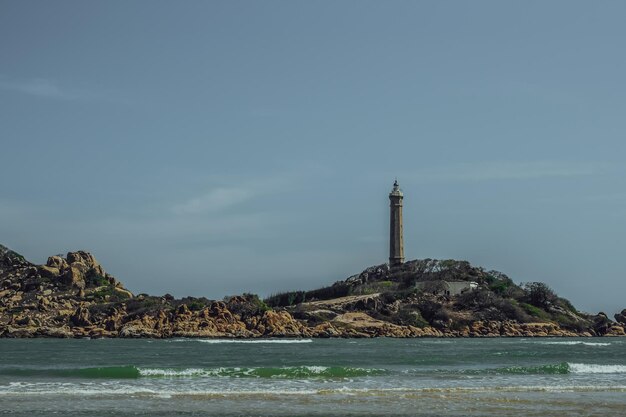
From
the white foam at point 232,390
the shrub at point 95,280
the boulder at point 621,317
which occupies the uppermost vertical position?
the shrub at point 95,280

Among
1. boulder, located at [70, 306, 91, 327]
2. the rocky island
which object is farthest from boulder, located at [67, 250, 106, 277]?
boulder, located at [70, 306, 91, 327]

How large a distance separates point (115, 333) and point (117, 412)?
66583 millimetres

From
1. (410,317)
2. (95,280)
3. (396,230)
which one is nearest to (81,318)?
(95,280)

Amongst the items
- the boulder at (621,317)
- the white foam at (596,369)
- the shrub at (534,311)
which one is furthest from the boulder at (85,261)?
the white foam at (596,369)

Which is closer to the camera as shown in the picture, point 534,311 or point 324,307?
point 324,307

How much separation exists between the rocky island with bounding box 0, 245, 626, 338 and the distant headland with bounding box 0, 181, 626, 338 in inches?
→ 5.2

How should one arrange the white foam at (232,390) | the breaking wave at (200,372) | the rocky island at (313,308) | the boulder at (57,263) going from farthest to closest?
the boulder at (57,263) → the rocky island at (313,308) → the breaking wave at (200,372) → the white foam at (232,390)

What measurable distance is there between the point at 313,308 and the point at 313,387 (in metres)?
72.2

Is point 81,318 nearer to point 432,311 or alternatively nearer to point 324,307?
point 324,307

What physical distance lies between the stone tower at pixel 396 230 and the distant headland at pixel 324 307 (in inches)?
5.4

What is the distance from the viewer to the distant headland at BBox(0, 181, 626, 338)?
9050 cm

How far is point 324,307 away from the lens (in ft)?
339

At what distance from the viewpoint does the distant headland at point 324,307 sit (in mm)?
90500

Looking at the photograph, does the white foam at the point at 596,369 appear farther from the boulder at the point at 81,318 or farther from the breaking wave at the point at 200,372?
the boulder at the point at 81,318
